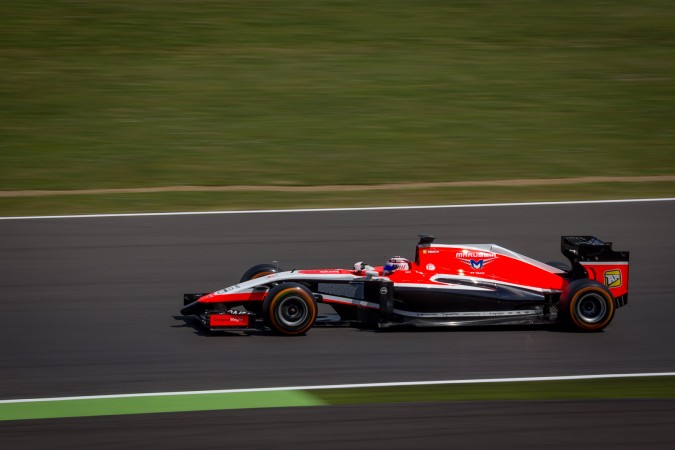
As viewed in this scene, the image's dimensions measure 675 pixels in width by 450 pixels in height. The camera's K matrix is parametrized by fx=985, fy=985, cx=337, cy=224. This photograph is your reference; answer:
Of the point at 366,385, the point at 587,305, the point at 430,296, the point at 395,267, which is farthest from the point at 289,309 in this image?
the point at 587,305

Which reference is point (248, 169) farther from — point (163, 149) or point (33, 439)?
point (33, 439)

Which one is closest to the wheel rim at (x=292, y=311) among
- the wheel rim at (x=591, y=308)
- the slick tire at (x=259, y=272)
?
the slick tire at (x=259, y=272)

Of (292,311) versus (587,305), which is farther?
(587,305)

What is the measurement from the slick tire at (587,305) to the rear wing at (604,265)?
0.32 meters

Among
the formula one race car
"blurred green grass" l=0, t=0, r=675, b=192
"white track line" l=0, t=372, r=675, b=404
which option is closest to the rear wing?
the formula one race car

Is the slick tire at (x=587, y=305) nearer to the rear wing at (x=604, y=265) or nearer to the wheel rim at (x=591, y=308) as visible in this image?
the wheel rim at (x=591, y=308)

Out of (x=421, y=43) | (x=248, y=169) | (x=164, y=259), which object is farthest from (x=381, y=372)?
(x=421, y=43)

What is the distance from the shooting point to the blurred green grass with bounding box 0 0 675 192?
1808cm

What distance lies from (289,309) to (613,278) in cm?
325

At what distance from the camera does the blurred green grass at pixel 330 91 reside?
18.1 meters

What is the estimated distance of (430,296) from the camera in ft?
30.9

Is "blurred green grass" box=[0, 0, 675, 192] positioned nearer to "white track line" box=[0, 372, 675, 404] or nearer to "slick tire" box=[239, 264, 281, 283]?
"slick tire" box=[239, 264, 281, 283]

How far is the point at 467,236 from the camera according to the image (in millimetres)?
13031

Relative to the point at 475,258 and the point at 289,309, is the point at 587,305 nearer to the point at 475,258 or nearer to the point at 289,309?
the point at 475,258
